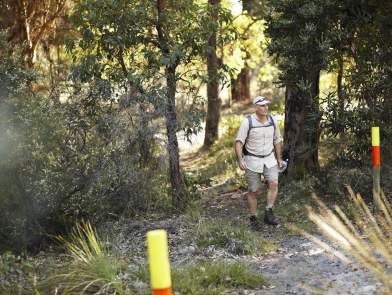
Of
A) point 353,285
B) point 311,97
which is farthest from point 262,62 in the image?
Result: point 353,285

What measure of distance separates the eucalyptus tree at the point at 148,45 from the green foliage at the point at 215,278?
3.67 meters

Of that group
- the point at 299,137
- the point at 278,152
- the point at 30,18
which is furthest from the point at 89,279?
the point at 30,18

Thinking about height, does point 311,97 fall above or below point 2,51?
below

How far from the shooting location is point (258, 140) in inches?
344

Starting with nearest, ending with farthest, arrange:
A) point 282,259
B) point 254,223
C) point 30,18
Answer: point 282,259 → point 254,223 → point 30,18

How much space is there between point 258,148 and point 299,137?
120 inches

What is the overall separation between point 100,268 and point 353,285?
249cm

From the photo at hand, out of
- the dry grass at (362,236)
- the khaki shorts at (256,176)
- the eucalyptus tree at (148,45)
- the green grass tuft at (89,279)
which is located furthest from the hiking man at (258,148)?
the green grass tuft at (89,279)

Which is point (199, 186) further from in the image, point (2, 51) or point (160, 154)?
point (2, 51)

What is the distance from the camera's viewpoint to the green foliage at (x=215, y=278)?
606cm

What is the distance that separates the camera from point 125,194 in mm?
9414

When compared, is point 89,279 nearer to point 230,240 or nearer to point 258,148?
point 230,240

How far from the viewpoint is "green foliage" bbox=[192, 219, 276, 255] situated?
25.4 feet

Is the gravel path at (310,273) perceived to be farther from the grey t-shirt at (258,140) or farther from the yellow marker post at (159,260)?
the yellow marker post at (159,260)
